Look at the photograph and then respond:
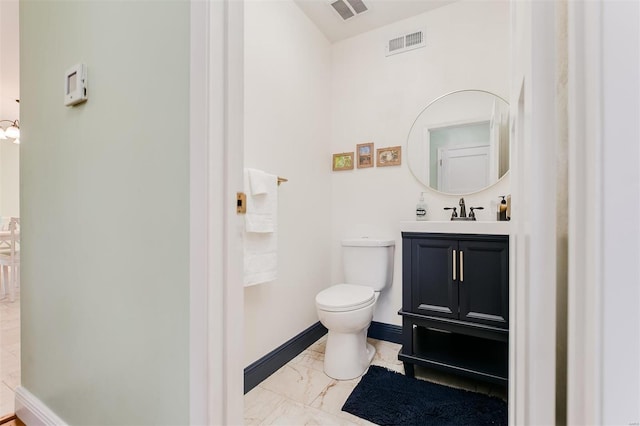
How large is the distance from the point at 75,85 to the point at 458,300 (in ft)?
6.52

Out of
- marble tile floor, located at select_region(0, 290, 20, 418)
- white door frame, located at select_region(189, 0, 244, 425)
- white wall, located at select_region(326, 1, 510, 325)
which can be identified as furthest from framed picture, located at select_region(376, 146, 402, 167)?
marble tile floor, located at select_region(0, 290, 20, 418)

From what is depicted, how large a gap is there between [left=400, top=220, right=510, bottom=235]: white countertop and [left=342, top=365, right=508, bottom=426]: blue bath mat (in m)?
0.86

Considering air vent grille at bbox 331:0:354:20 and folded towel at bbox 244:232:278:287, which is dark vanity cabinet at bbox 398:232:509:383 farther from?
air vent grille at bbox 331:0:354:20

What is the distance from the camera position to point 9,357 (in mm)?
2021

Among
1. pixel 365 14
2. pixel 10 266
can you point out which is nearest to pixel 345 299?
pixel 365 14

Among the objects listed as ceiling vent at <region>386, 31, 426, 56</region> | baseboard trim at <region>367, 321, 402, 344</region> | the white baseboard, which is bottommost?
baseboard trim at <region>367, 321, 402, 344</region>

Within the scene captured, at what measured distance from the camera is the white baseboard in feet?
3.85

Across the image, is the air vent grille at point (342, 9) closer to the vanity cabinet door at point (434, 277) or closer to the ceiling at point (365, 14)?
the ceiling at point (365, 14)

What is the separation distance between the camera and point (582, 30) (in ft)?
1.22

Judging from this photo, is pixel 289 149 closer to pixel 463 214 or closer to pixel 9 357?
pixel 463 214

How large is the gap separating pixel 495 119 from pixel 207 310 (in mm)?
2174

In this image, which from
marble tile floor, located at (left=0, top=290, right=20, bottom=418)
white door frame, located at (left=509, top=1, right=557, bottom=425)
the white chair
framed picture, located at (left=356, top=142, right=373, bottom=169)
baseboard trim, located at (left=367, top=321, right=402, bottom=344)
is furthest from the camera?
the white chair

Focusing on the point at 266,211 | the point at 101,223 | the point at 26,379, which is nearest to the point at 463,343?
the point at 266,211

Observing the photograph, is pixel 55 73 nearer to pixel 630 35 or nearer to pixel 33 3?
pixel 33 3
